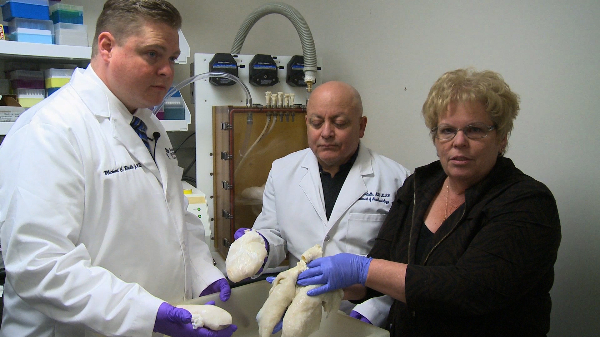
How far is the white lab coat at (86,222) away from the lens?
2.89ft

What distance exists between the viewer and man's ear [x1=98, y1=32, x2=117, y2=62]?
1.05 metres

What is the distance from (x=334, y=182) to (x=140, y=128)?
683mm

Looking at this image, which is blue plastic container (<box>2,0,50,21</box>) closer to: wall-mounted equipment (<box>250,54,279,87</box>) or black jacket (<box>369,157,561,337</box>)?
wall-mounted equipment (<box>250,54,279,87</box>)

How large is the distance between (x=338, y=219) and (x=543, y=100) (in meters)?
0.78

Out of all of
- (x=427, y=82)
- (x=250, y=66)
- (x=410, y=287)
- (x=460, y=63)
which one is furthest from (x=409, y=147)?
(x=410, y=287)

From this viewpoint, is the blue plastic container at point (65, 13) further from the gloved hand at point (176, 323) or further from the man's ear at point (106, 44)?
the gloved hand at point (176, 323)

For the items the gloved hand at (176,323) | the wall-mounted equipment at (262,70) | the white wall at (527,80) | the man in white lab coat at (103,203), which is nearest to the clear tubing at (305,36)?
the wall-mounted equipment at (262,70)

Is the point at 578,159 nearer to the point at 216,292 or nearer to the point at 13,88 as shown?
the point at 216,292

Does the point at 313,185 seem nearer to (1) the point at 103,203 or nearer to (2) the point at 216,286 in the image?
(2) the point at 216,286

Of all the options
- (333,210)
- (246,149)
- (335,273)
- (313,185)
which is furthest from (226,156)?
(335,273)

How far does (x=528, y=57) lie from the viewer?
143 centimetres

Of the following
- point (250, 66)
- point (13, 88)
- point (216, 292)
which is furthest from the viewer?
point (250, 66)

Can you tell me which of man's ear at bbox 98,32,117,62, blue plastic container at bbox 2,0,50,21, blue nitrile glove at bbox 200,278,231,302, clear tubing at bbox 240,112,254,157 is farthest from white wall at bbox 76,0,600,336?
man's ear at bbox 98,32,117,62

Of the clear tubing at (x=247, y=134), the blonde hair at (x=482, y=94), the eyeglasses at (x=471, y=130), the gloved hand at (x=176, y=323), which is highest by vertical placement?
the blonde hair at (x=482, y=94)
